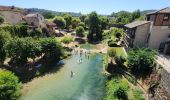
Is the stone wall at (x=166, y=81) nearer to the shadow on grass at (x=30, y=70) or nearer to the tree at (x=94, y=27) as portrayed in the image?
the shadow on grass at (x=30, y=70)

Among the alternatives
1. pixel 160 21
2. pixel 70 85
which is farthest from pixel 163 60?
pixel 70 85

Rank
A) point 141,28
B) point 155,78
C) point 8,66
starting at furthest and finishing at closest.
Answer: point 141,28 → point 8,66 → point 155,78

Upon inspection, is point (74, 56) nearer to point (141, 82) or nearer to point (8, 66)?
point (8, 66)

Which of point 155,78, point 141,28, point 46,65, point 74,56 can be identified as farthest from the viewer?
point 74,56

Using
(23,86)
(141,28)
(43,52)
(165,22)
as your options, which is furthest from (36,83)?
(165,22)

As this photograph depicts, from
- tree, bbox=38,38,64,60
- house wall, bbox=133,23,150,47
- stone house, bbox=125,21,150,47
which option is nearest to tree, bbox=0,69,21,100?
tree, bbox=38,38,64,60

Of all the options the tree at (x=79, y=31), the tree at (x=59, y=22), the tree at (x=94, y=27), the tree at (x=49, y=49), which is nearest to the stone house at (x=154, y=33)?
the tree at (x=49, y=49)

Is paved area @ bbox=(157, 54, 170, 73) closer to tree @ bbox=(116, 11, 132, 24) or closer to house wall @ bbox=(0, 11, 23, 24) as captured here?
house wall @ bbox=(0, 11, 23, 24)
